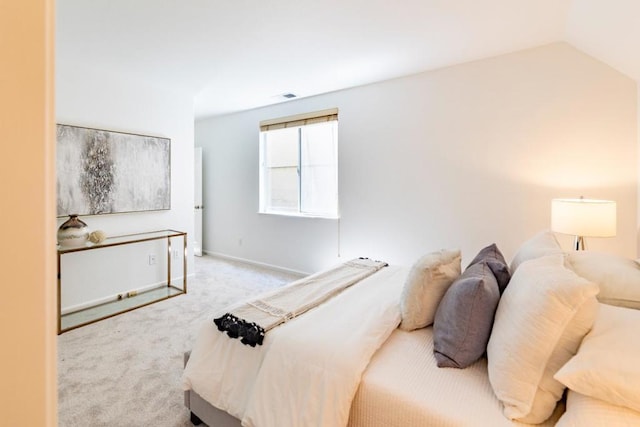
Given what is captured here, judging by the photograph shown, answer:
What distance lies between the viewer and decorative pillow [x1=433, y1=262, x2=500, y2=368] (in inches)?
48.8

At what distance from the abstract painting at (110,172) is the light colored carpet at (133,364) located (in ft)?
3.82

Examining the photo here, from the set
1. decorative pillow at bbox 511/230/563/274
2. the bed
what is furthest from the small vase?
decorative pillow at bbox 511/230/563/274

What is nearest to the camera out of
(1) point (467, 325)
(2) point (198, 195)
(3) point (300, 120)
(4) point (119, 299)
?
(1) point (467, 325)

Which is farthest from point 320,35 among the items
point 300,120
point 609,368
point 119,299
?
point 119,299

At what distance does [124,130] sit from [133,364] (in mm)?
2486

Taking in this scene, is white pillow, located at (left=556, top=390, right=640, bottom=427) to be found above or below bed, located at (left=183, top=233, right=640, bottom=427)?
above

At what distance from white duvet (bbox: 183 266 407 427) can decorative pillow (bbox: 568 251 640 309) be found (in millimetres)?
905

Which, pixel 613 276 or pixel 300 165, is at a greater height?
pixel 300 165

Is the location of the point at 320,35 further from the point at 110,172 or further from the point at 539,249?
the point at 110,172

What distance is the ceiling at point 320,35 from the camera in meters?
2.13

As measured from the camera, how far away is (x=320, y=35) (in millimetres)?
2543

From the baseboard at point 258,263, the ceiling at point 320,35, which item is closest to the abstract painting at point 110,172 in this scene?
the ceiling at point 320,35

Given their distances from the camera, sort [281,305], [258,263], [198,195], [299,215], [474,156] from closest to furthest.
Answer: [281,305] < [474,156] < [299,215] < [258,263] < [198,195]

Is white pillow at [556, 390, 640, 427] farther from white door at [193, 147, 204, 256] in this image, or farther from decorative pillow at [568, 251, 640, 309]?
white door at [193, 147, 204, 256]
